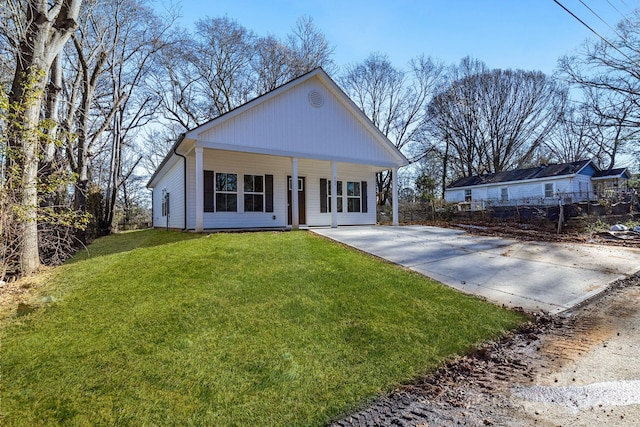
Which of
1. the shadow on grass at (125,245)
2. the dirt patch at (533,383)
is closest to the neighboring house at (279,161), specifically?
the shadow on grass at (125,245)

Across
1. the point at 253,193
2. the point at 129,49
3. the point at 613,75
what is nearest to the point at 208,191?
the point at 253,193

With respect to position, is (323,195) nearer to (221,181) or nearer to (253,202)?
(253,202)

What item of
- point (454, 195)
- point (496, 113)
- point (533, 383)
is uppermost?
point (496, 113)

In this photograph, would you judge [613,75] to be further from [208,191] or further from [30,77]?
[30,77]

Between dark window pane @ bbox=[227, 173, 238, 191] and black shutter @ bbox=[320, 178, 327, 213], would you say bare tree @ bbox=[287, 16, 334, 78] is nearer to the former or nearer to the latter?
black shutter @ bbox=[320, 178, 327, 213]

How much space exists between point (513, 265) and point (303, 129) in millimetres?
7596

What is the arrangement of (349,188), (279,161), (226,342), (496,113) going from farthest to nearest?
(496,113), (349,188), (279,161), (226,342)

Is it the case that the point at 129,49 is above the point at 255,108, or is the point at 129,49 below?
above

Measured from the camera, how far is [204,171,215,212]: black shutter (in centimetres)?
1034

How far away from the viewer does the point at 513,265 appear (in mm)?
6426

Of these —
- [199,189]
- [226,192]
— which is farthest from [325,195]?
[199,189]

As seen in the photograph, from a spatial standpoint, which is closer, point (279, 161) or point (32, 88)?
point (32, 88)

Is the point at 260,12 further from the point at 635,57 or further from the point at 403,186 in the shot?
the point at 403,186

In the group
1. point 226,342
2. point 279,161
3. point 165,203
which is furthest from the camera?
point 165,203
